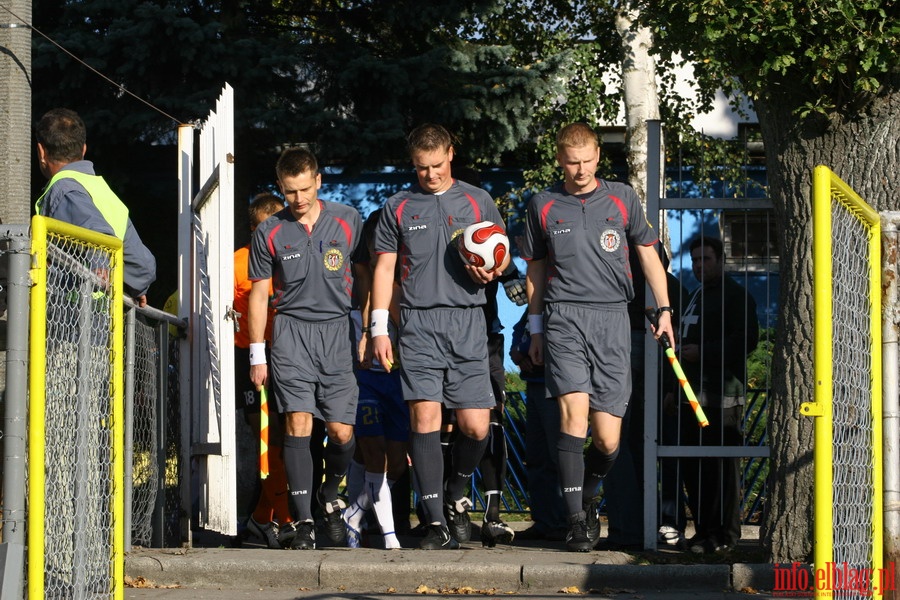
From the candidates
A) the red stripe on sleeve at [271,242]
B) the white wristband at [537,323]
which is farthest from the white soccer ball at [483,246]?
the red stripe on sleeve at [271,242]

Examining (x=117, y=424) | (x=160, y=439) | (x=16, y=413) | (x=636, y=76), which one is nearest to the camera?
(x=16, y=413)

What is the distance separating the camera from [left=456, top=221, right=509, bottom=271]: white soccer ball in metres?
→ 6.82

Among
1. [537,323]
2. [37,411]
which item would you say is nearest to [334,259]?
[537,323]

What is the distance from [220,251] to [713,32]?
2.96m

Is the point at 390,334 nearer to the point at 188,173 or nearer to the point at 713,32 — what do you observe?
the point at 188,173

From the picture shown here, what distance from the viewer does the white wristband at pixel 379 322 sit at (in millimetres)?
7004

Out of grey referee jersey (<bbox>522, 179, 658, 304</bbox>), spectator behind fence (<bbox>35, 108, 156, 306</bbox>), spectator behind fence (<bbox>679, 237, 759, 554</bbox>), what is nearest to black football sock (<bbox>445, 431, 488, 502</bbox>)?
grey referee jersey (<bbox>522, 179, 658, 304</bbox>)

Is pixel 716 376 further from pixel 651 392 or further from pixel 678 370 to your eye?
pixel 678 370

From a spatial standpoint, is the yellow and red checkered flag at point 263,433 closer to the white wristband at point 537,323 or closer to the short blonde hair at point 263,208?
the short blonde hair at point 263,208

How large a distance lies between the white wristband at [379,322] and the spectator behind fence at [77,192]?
119 cm

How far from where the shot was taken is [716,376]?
759 centimetres

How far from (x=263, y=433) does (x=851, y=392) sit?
3.66 m

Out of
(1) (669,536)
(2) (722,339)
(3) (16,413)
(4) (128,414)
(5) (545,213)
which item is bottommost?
(1) (669,536)

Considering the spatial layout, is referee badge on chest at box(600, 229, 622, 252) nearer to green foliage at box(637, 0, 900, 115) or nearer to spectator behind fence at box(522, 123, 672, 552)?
spectator behind fence at box(522, 123, 672, 552)
